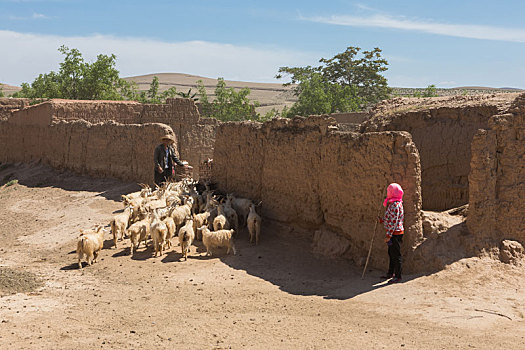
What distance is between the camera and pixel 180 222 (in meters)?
10.4

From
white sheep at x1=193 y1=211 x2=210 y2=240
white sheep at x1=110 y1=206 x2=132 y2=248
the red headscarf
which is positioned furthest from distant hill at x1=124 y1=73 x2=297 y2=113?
the red headscarf

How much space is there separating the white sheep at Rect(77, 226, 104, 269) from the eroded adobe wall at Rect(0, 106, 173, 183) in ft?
22.3

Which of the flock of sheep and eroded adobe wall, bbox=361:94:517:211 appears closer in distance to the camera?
the flock of sheep

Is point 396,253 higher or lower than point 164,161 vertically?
lower

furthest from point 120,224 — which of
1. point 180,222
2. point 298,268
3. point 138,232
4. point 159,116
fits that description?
point 159,116

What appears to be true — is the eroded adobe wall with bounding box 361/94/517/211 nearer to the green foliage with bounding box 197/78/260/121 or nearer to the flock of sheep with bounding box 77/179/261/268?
the flock of sheep with bounding box 77/179/261/268

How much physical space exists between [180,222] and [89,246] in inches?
81.2

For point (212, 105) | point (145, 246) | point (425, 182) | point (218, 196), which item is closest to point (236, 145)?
point (218, 196)

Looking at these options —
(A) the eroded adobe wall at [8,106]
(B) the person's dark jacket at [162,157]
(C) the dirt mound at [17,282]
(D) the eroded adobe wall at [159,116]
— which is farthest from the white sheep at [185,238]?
(A) the eroded adobe wall at [8,106]

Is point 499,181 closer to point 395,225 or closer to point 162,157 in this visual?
point 395,225

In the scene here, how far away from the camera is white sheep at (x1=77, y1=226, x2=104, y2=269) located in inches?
346

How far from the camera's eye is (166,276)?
821 cm

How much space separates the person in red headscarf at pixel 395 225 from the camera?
715 centimetres

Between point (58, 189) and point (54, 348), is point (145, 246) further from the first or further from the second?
point (58, 189)
